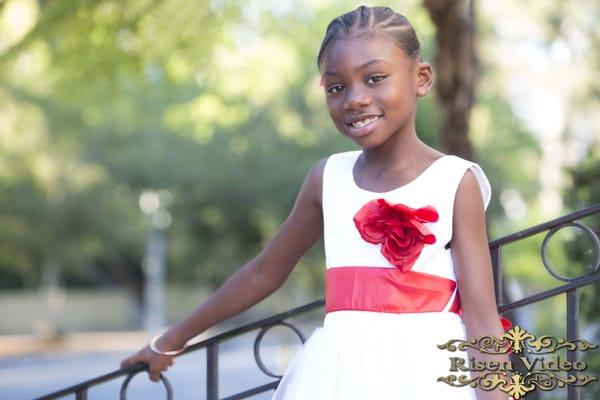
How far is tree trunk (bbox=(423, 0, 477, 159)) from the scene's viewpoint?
5.36 m

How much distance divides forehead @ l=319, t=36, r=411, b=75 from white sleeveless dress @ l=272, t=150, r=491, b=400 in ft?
0.89

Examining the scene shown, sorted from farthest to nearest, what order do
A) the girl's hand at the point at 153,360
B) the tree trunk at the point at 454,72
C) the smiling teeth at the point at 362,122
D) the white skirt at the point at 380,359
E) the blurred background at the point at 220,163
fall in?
the blurred background at the point at 220,163, the tree trunk at the point at 454,72, the girl's hand at the point at 153,360, the smiling teeth at the point at 362,122, the white skirt at the point at 380,359

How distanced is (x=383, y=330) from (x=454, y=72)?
3620 mm

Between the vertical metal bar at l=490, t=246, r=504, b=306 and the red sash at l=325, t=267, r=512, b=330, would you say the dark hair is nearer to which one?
the red sash at l=325, t=267, r=512, b=330

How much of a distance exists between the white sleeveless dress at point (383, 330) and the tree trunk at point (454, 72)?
11.0 feet

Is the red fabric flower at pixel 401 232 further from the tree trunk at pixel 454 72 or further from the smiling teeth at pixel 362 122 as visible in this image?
the tree trunk at pixel 454 72

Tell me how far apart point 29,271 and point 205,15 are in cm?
2430

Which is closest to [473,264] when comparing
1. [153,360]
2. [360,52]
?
[360,52]

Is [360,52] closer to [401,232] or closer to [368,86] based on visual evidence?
[368,86]

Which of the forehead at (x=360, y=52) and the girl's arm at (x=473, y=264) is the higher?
the forehead at (x=360, y=52)

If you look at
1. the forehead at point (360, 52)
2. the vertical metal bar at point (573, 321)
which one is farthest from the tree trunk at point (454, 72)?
the forehead at point (360, 52)

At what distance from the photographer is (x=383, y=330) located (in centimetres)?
199

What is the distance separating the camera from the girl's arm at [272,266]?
232cm

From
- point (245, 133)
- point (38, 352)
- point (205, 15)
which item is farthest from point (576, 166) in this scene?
point (38, 352)
